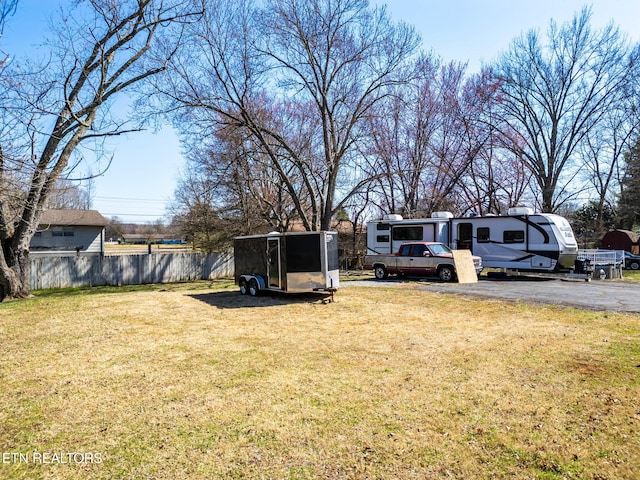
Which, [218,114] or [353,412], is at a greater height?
[218,114]

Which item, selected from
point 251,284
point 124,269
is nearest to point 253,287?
point 251,284

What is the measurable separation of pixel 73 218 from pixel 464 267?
26897mm

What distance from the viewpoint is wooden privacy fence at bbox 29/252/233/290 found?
19453 mm

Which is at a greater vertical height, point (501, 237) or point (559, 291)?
point (501, 237)

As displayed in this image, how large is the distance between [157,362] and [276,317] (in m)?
4.04

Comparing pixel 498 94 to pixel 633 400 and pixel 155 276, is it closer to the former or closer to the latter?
pixel 155 276

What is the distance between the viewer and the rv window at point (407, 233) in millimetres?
20719

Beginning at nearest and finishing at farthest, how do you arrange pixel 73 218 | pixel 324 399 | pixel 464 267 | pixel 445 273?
pixel 324 399, pixel 464 267, pixel 445 273, pixel 73 218

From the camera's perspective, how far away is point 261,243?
13.4 metres

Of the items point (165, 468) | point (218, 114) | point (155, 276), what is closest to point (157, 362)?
point (165, 468)

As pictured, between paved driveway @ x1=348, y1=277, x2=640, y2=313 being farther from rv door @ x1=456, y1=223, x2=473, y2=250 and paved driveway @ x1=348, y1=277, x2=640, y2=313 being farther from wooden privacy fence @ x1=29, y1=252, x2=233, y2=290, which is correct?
wooden privacy fence @ x1=29, y1=252, x2=233, y2=290

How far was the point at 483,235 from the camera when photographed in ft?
64.2

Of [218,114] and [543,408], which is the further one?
[218,114]

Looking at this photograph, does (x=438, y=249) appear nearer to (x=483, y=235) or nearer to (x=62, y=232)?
(x=483, y=235)
